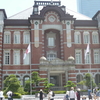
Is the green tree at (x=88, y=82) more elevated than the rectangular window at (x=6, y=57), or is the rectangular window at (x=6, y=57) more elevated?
the rectangular window at (x=6, y=57)

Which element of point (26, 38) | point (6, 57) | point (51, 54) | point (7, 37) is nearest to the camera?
point (6, 57)

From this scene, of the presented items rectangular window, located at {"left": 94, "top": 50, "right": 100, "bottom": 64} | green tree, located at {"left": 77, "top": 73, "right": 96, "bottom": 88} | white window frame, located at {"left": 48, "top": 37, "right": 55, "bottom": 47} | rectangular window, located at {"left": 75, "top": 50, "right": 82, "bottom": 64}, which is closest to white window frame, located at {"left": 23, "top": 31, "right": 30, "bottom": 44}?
white window frame, located at {"left": 48, "top": 37, "right": 55, "bottom": 47}

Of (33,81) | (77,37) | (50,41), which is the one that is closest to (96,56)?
(77,37)

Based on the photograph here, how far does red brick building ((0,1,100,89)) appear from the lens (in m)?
33.4

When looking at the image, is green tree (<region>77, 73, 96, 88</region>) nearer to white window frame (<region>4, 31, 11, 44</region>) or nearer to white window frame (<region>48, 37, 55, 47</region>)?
white window frame (<region>48, 37, 55, 47</region>)

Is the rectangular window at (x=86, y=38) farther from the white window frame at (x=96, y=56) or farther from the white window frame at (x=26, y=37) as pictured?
the white window frame at (x=26, y=37)

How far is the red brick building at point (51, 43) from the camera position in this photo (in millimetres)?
33406

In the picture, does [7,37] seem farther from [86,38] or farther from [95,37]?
[95,37]

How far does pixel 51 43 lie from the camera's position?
1404 inches

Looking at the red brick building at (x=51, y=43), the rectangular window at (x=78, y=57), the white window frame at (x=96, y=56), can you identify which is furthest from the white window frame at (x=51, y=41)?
the white window frame at (x=96, y=56)

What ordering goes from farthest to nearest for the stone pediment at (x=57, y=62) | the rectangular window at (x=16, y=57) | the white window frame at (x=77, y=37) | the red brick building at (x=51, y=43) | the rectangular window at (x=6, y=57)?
the white window frame at (x=77, y=37)
the rectangular window at (x=16, y=57)
the rectangular window at (x=6, y=57)
the red brick building at (x=51, y=43)
the stone pediment at (x=57, y=62)

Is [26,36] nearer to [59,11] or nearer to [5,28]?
[5,28]

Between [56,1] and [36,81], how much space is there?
1638 cm

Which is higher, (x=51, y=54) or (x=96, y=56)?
(x=51, y=54)
